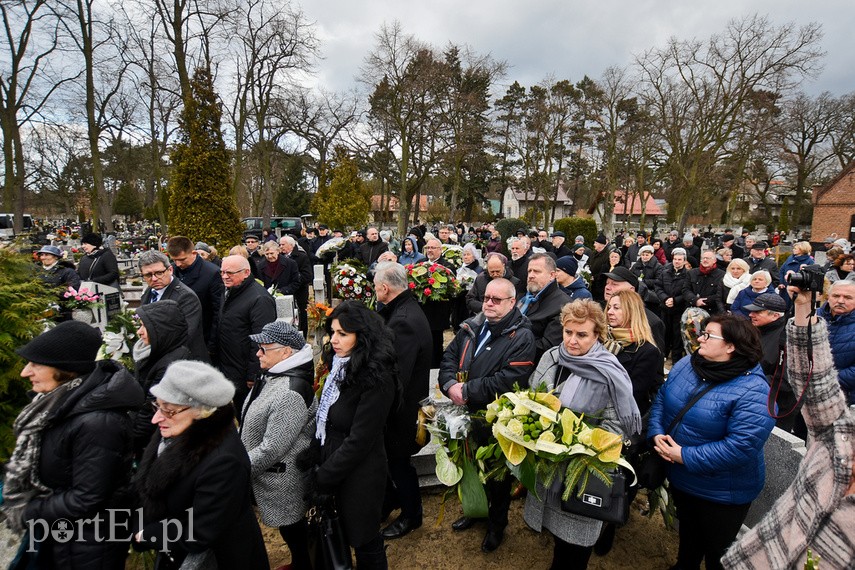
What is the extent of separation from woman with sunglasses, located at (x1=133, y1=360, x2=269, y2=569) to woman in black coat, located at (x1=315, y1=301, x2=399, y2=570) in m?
0.54

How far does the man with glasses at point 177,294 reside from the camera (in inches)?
158

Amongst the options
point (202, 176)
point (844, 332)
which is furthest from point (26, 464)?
point (202, 176)

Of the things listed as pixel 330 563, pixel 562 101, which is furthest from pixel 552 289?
pixel 562 101

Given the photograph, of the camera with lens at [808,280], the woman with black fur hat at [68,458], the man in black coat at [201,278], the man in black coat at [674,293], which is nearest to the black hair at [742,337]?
the camera with lens at [808,280]

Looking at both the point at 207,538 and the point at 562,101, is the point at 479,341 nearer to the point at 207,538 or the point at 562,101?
the point at 207,538

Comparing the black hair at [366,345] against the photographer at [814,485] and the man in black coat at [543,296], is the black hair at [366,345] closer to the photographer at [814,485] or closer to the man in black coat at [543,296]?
the man in black coat at [543,296]

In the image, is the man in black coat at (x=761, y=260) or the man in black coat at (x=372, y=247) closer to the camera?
the man in black coat at (x=761, y=260)

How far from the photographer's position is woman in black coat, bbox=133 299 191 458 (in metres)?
2.82

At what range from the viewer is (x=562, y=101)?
34.8 m

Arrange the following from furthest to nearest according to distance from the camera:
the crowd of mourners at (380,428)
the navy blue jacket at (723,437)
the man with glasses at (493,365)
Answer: the man with glasses at (493,365) → the navy blue jacket at (723,437) → the crowd of mourners at (380,428)

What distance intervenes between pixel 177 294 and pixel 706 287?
7.17 meters

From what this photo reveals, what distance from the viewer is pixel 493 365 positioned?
3.13 m

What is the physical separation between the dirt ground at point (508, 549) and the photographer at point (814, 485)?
1.59 metres

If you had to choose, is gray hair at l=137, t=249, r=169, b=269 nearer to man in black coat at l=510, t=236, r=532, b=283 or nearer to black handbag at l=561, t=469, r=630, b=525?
black handbag at l=561, t=469, r=630, b=525
